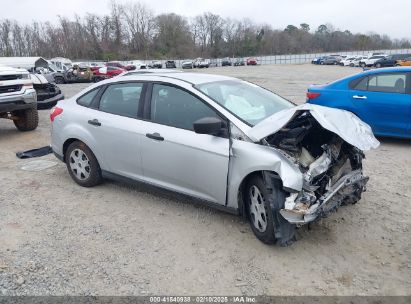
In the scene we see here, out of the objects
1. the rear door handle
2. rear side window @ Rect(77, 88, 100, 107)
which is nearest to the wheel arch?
the rear door handle

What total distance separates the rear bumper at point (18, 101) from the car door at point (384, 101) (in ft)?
21.9

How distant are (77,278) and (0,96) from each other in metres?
5.98

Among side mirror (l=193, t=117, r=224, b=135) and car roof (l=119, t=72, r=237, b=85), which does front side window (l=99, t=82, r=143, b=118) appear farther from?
side mirror (l=193, t=117, r=224, b=135)

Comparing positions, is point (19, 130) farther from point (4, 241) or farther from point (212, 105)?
point (212, 105)

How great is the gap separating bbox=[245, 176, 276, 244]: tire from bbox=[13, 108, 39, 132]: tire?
696 cm

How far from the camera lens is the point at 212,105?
151 inches

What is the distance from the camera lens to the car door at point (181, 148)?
3.66 m

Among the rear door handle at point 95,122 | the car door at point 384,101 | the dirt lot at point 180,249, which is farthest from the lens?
the car door at point 384,101

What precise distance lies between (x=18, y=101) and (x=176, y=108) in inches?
211

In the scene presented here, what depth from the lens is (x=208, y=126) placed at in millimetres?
3479

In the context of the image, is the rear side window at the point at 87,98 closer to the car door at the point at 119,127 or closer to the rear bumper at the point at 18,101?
the car door at the point at 119,127

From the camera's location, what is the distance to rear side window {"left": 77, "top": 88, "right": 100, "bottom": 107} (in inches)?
195

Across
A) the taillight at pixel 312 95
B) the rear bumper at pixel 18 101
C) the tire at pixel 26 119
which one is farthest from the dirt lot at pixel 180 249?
the tire at pixel 26 119

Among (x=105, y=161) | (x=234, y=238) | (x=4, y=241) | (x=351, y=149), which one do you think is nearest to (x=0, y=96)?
(x=105, y=161)
